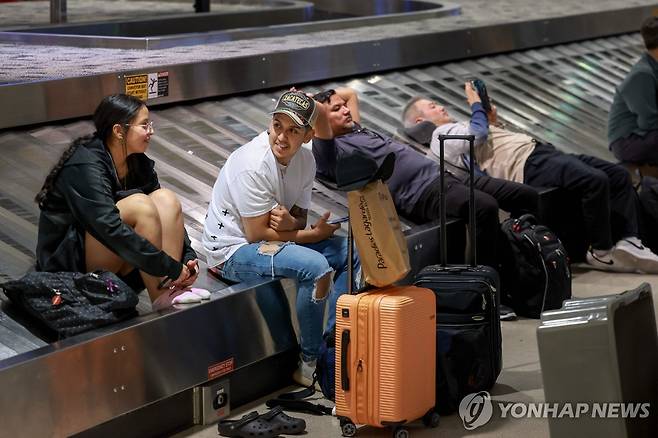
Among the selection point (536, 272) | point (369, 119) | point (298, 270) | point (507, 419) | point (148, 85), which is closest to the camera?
point (507, 419)

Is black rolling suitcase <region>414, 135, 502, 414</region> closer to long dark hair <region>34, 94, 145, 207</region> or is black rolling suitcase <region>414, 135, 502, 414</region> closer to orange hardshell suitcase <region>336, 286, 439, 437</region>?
orange hardshell suitcase <region>336, 286, 439, 437</region>

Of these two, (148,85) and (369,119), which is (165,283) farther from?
(369,119)

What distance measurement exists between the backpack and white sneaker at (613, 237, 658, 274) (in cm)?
87

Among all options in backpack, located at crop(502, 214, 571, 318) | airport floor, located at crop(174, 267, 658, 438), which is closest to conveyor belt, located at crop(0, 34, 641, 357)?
backpack, located at crop(502, 214, 571, 318)

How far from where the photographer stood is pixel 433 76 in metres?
8.82

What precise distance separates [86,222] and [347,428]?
1.20 metres

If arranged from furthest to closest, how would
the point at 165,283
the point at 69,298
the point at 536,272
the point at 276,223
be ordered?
the point at 536,272 < the point at 276,223 < the point at 165,283 < the point at 69,298

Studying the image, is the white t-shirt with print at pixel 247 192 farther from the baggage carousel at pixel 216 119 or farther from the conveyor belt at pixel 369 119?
the conveyor belt at pixel 369 119

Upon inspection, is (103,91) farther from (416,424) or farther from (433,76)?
(433,76)

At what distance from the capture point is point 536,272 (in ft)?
20.3

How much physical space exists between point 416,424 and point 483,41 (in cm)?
538

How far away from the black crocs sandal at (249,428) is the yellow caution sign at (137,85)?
7.38 feet

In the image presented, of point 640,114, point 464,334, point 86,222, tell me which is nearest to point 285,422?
point 464,334

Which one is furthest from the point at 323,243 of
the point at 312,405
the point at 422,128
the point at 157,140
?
the point at 422,128
